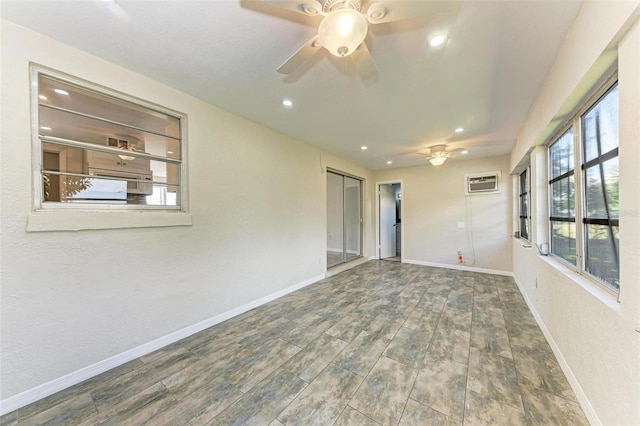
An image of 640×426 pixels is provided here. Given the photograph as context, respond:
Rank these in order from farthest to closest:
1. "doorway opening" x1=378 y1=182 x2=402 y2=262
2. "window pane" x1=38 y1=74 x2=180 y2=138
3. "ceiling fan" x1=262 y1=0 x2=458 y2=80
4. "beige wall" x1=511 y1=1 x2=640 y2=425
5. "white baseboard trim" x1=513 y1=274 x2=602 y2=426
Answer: "doorway opening" x1=378 y1=182 x2=402 y2=262, "window pane" x1=38 y1=74 x2=180 y2=138, "white baseboard trim" x1=513 y1=274 x2=602 y2=426, "ceiling fan" x1=262 y1=0 x2=458 y2=80, "beige wall" x1=511 y1=1 x2=640 y2=425

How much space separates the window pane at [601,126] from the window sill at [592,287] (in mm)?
878

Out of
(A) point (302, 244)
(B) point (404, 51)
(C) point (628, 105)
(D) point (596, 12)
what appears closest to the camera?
(C) point (628, 105)

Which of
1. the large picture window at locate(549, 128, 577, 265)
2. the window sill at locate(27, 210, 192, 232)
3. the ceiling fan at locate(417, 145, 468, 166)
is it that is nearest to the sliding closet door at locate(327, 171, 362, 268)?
the ceiling fan at locate(417, 145, 468, 166)

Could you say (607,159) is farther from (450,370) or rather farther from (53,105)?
(53,105)

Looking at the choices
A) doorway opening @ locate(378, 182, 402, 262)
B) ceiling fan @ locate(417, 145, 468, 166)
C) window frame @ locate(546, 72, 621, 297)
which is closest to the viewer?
window frame @ locate(546, 72, 621, 297)

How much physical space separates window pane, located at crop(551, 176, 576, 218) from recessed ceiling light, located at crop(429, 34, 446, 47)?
1634mm

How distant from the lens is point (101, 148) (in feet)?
6.24

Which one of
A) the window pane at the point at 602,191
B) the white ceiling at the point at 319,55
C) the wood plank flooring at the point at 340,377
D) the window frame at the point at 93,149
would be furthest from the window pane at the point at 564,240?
the window frame at the point at 93,149

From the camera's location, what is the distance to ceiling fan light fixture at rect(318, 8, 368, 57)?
45.2 inches

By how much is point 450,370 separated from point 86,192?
334 cm

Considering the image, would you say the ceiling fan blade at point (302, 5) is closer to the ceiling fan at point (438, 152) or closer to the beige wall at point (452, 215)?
the ceiling fan at point (438, 152)

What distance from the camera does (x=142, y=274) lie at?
205 cm

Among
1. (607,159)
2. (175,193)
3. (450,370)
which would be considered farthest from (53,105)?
(607,159)

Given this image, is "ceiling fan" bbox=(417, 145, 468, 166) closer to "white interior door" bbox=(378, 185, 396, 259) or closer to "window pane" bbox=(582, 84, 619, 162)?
"white interior door" bbox=(378, 185, 396, 259)
